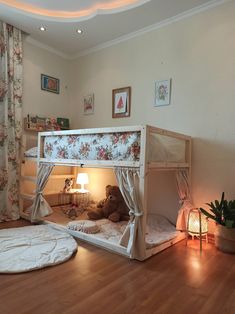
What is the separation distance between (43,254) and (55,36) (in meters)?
3.15

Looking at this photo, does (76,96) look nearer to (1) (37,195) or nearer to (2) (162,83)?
(2) (162,83)

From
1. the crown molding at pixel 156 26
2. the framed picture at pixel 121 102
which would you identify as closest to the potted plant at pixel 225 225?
the framed picture at pixel 121 102

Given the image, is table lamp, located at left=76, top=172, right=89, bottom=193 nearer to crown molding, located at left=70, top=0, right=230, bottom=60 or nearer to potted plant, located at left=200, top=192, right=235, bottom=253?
potted plant, located at left=200, top=192, right=235, bottom=253

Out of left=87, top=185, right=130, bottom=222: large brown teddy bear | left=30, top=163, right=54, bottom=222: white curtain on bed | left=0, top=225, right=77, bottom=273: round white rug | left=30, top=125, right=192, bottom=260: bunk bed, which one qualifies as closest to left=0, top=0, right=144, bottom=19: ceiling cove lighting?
left=30, top=125, right=192, bottom=260: bunk bed

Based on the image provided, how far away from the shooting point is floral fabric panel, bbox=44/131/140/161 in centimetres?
214

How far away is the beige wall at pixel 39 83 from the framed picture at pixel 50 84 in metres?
0.05

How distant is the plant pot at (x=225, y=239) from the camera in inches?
89.8

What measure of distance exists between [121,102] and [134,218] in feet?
6.66

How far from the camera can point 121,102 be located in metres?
3.58

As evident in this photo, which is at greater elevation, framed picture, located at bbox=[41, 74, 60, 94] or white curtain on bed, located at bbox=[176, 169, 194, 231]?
framed picture, located at bbox=[41, 74, 60, 94]

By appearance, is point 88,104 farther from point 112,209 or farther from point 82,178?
point 112,209

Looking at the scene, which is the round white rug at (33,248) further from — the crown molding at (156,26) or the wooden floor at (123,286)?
the crown molding at (156,26)

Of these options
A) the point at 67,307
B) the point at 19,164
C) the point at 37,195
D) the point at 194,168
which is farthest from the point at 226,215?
the point at 19,164

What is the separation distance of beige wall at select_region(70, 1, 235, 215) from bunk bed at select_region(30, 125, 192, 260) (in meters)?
0.25
